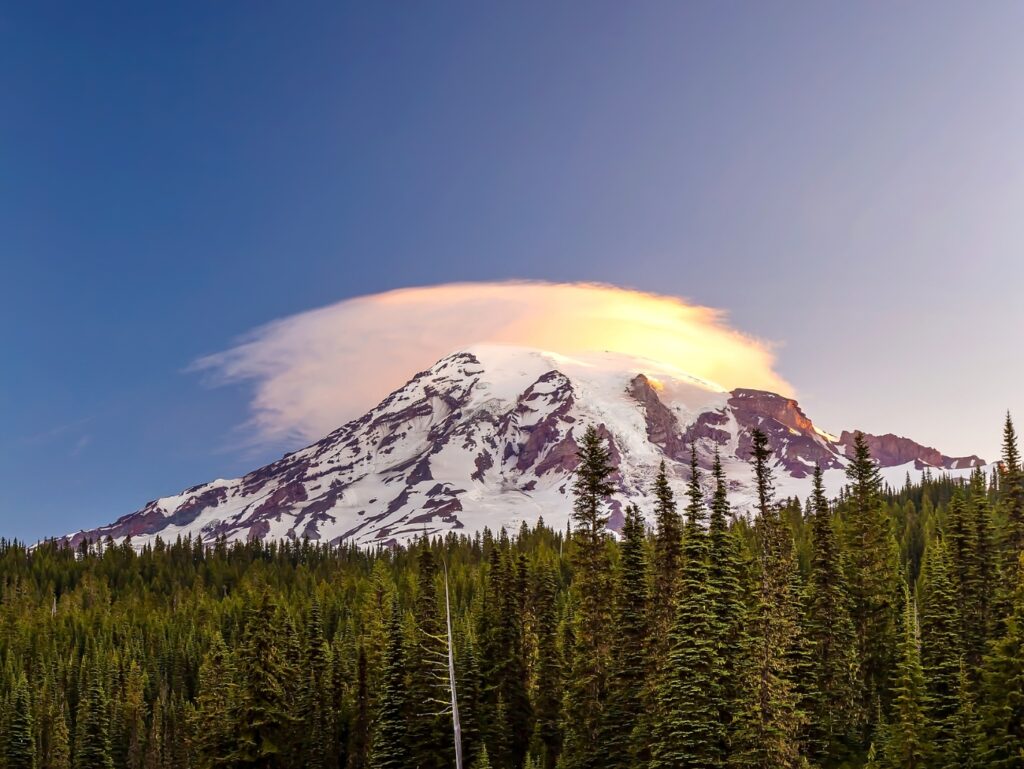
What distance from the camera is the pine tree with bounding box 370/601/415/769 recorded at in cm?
6319

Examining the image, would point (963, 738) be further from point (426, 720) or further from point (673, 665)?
point (426, 720)

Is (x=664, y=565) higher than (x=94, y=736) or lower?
higher

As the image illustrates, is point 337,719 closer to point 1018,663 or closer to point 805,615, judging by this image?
point 805,615

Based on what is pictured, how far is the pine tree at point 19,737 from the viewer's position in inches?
3472

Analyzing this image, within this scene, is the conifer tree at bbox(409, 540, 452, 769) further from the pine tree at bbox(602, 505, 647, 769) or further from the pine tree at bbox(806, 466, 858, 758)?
the pine tree at bbox(806, 466, 858, 758)

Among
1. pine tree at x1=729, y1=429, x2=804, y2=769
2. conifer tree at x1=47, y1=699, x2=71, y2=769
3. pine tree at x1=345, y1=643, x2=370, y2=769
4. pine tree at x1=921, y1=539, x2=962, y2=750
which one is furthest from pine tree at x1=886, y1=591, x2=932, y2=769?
conifer tree at x1=47, y1=699, x2=71, y2=769

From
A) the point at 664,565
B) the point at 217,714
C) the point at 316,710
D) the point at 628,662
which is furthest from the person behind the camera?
the point at 316,710

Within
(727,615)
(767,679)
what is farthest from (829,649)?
(727,615)

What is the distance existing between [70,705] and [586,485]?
330 feet

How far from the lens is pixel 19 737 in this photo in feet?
291

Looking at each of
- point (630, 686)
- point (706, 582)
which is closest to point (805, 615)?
point (630, 686)

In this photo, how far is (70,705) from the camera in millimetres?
128500

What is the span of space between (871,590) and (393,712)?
38.6m

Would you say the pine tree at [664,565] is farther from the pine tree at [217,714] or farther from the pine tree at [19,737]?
the pine tree at [19,737]
